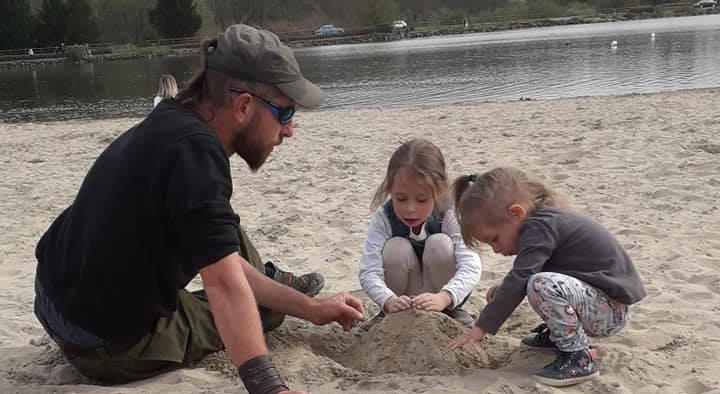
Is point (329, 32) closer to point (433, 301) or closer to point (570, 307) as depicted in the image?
point (433, 301)

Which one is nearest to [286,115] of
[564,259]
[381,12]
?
[564,259]

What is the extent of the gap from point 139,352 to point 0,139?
401 inches

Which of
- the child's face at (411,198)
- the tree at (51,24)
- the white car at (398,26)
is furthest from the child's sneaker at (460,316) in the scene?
the white car at (398,26)

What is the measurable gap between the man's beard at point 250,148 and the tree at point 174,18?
60211mm

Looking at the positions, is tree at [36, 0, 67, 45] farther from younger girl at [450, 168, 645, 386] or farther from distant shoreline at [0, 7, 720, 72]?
younger girl at [450, 168, 645, 386]

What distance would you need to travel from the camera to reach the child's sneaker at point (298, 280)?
3.40m

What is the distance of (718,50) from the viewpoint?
24.7m

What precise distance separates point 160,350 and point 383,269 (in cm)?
105

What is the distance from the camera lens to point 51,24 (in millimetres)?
55250

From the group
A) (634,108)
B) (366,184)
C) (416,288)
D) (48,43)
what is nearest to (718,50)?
(634,108)

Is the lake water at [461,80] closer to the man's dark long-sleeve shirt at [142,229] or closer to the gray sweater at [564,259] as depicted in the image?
the gray sweater at [564,259]

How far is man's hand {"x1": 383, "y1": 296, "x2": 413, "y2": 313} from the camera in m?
2.99

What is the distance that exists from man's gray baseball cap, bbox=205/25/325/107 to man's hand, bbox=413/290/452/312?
3.72ft

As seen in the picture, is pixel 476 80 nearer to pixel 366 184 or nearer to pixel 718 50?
pixel 718 50
